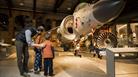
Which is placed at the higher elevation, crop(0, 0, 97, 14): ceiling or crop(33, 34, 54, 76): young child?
crop(0, 0, 97, 14): ceiling

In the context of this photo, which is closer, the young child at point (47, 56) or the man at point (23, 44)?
the man at point (23, 44)

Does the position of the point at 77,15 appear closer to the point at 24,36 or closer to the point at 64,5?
the point at 24,36

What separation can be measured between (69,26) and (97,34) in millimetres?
1539

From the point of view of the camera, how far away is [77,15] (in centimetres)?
888

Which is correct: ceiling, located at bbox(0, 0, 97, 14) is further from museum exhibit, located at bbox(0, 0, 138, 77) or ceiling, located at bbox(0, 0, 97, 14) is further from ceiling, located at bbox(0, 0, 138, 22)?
museum exhibit, located at bbox(0, 0, 138, 77)

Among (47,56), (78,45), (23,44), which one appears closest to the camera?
(47,56)

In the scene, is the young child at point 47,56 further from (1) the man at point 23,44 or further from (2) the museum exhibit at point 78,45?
(1) the man at point 23,44

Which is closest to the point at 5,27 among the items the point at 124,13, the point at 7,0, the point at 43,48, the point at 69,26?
the point at 7,0

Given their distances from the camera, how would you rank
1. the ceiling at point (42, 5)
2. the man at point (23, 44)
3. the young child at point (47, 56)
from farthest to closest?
the ceiling at point (42, 5) → the young child at point (47, 56) → the man at point (23, 44)

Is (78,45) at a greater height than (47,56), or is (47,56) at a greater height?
(78,45)


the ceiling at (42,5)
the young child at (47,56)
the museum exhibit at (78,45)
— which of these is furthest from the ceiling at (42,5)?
the young child at (47,56)

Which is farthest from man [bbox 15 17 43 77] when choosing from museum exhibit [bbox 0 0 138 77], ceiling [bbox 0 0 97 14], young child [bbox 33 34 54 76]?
ceiling [bbox 0 0 97 14]

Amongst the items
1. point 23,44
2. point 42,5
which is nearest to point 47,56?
point 23,44

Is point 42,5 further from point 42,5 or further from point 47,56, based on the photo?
point 47,56
